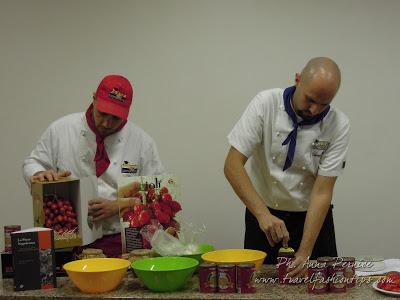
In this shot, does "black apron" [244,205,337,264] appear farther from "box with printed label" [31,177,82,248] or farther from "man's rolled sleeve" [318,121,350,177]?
"box with printed label" [31,177,82,248]

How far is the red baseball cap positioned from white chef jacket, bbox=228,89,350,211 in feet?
1.54

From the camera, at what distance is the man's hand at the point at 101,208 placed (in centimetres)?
208

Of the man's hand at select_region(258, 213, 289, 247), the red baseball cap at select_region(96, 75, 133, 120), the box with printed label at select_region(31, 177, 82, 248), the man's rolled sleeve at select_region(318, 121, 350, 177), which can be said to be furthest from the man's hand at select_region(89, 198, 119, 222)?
the man's rolled sleeve at select_region(318, 121, 350, 177)

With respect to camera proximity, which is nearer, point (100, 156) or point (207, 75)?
point (100, 156)

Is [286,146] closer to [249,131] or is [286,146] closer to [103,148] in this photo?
[249,131]

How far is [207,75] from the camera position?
2984 mm

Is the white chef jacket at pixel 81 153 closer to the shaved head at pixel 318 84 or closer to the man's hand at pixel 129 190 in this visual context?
the man's hand at pixel 129 190

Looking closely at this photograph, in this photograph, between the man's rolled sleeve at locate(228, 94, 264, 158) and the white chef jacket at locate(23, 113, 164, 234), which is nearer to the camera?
the man's rolled sleeve at locate(228, 94, 264, 158)

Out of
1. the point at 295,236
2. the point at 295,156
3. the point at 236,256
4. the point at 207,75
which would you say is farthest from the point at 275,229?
the point at 207,75

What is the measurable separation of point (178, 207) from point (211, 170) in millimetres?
1015

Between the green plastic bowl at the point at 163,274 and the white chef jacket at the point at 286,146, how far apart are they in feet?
2.05

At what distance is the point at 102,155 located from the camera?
224 cm

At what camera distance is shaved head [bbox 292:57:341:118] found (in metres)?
1.84

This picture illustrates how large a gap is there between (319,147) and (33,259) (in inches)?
46.3
